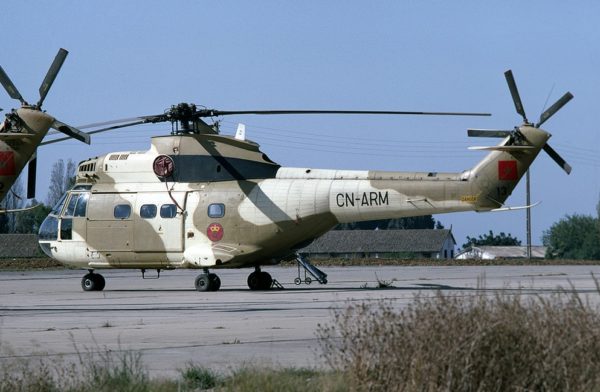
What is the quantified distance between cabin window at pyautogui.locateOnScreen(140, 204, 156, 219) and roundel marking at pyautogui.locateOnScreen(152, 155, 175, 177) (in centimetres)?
105

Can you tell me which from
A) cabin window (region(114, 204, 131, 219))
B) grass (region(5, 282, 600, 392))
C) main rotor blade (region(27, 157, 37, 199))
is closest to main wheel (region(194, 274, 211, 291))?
cabin window (region(114, 204, 131, 219))

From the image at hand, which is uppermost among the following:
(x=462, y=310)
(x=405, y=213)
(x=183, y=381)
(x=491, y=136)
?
(x=491, y=136)

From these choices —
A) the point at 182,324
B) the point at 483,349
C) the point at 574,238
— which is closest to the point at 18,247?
the point at 574,238

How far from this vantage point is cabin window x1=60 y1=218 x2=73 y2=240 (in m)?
35.2

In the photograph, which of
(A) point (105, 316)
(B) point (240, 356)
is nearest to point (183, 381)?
(B) point (240, 356)

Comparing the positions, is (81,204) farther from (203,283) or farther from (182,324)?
(182,324)

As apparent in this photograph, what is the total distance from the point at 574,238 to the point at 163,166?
342ft

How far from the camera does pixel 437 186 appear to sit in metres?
30.4

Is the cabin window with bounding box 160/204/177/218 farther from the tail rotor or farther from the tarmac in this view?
the tail rotor

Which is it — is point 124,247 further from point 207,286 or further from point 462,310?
point 462,310

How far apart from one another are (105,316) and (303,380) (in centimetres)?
1213

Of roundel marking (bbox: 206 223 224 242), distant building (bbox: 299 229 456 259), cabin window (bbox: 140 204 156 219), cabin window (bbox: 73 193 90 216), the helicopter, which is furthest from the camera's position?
distant building (bbox: 299 229 456 259)

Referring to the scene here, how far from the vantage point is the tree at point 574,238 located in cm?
12650

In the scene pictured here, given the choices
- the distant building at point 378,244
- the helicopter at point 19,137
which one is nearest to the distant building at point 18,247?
the distant building at point 378,244
